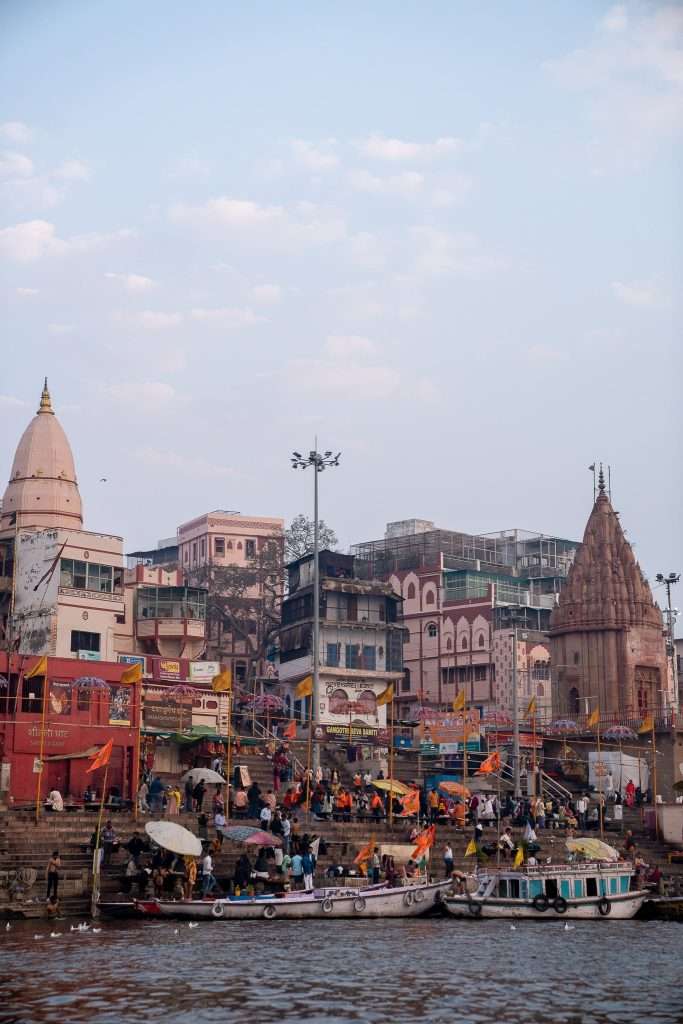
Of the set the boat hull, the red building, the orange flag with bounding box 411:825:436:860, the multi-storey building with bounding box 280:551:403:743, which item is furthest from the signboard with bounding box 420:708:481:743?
the boat hull

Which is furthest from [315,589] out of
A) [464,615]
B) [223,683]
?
[464,615]

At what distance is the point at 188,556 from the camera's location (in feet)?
322

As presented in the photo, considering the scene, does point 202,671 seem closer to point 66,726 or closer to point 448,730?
point 448,730

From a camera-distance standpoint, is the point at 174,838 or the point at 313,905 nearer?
the point at 313,905

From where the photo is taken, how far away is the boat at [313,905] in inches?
1325

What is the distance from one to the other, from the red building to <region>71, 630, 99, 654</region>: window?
13.4 metres

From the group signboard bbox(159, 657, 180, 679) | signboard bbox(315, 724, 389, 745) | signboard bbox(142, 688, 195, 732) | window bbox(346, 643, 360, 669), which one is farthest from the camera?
window bbox(346, 643, 360, 669)

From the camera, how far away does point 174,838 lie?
3469 centimetres

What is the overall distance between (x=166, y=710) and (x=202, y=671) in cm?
841

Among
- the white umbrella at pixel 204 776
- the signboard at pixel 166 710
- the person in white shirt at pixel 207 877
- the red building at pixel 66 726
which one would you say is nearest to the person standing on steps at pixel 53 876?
the person in white shirt at pixel 207 877

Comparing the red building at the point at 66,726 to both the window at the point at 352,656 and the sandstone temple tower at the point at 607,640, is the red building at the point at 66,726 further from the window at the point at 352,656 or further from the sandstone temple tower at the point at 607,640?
the sandstone temple tower at the point at 607,640

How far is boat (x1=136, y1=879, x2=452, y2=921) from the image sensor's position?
3366 centimetres

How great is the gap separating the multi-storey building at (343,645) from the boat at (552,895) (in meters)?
32.7

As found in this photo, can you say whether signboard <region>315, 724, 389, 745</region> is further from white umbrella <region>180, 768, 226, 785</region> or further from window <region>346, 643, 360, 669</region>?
white umbrella <region>180, 768, 226, 785</region>
